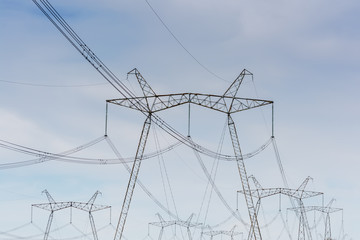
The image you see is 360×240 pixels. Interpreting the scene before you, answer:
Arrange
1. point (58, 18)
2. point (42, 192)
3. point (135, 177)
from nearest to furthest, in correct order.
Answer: point (58, 18) < point (135, 177) < point (42, 192)

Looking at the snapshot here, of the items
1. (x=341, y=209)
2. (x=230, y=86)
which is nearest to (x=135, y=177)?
(x=230, y=86)

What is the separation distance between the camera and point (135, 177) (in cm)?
4616

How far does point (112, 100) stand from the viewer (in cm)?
4750

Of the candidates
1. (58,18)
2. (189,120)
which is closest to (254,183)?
(189,120)

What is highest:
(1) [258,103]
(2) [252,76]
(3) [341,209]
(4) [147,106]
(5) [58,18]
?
(3) [341,209]

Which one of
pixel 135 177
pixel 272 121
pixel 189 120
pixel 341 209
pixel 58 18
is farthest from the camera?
pixel 341 209

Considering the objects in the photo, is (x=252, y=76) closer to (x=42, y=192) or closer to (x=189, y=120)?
(x=189, y=120)

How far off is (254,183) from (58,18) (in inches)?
1885

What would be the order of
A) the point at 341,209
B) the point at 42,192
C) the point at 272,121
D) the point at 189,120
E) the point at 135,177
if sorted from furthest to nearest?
the point at 341,209
the point at 42,192
the point at 272,121
the point at 189,120
the point at 135,177

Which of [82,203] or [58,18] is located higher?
[82,203]

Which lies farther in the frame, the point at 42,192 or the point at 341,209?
the point at 341,209

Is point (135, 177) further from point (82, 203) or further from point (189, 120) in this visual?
point (82, 203)

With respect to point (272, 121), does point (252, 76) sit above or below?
above

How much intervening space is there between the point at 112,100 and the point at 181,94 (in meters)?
5.62
